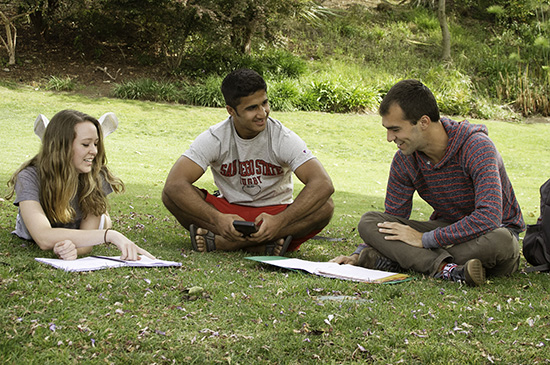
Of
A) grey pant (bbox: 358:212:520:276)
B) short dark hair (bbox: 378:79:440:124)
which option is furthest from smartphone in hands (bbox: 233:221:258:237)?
short dark hair (bbox: 378:79:440:124)

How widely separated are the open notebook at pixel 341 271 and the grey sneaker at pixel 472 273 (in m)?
0.34

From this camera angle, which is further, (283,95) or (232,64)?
(232,64)

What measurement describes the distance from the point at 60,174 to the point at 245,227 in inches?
55.4

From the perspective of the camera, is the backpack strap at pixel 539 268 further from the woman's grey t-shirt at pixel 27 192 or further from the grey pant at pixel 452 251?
the woman's grey t-shirt at pixel 27 192

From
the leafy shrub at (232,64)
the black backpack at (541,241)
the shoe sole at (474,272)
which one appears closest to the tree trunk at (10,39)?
the leafy shrub at (232,64)

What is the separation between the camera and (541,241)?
449cm

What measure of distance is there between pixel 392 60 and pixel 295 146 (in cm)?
1664

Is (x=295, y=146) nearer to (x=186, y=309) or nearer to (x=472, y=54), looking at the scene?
(x=186, y=309)

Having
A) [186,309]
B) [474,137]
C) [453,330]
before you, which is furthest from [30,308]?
[474,137]

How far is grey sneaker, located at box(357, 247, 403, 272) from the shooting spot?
4.38 meters

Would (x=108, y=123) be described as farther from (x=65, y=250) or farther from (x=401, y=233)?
(x=401, y=233)

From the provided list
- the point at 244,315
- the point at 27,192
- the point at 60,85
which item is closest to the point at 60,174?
the point at 27,192

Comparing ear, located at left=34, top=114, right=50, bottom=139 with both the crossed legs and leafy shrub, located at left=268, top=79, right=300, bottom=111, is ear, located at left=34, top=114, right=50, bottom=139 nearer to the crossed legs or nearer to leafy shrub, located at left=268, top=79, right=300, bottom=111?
the crossed legs

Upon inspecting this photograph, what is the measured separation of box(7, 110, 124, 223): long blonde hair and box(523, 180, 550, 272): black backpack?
10.8ft
